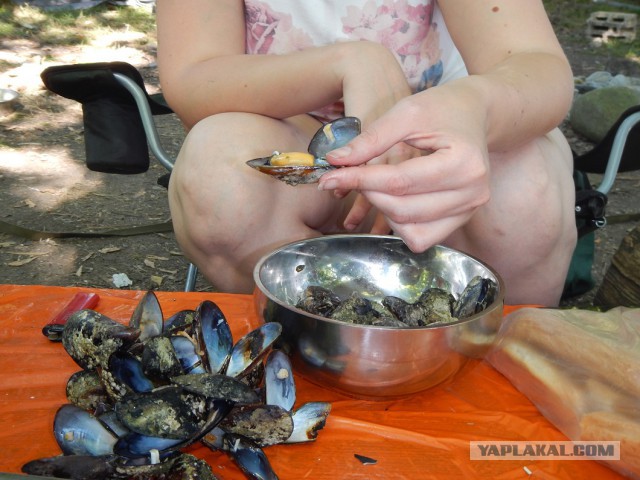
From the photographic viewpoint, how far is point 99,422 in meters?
0.86

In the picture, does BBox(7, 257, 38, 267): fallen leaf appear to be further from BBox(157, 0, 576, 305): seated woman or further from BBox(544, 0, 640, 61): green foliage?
BBox(544, 0, 640, 61): green foliage

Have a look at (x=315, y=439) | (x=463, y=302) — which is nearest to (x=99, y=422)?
(x=315, y=439)

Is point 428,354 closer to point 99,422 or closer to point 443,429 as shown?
point 443,429

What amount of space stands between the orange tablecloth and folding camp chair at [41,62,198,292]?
74 cm

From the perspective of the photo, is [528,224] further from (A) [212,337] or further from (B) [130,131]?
(B) [130,131]

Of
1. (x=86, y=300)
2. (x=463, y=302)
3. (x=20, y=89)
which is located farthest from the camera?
(x=20, y=89)

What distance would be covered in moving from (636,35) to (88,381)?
21.1ft

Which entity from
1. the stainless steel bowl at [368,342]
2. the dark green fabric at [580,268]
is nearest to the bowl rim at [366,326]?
the stainless steel bowl at [368,342]

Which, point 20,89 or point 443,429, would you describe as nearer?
point 443,429

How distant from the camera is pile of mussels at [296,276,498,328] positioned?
1.05 metres

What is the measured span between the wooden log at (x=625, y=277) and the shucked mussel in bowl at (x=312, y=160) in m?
1.16

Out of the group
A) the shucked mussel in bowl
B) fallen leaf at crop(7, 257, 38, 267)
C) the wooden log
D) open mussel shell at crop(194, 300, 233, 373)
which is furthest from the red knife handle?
the wooden log

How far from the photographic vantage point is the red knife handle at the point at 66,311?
1159mm

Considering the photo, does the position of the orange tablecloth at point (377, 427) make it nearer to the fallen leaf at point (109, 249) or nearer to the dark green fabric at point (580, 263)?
the dark green fabric at point (580, 263)
